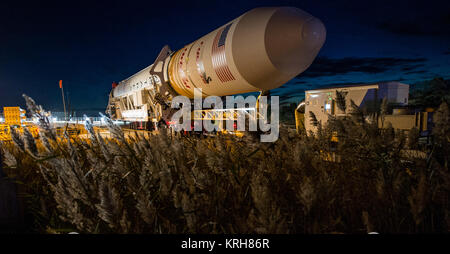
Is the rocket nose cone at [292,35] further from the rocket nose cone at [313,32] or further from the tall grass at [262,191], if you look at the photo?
the tall grass at [262,191]

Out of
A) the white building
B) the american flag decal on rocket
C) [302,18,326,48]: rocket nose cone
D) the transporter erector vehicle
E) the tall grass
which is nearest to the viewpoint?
the tall grass

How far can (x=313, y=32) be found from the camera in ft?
14.4

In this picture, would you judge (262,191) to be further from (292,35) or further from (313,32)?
(313,32)

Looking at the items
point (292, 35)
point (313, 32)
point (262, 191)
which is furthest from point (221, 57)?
point (262, 191)

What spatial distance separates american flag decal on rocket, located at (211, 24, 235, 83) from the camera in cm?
542

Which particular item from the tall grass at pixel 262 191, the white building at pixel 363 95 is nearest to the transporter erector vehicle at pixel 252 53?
the white building at pixel 363 95

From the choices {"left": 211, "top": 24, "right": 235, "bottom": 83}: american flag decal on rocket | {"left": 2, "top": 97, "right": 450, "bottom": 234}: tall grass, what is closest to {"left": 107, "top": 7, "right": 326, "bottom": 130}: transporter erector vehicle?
{"left": 211, "top": 24, "right": 235, "bottom": 83}: american flag decal on rocket

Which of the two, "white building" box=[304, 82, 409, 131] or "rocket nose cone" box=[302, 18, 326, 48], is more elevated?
"rocket nose cone" box=[302, 18, 326, 48]

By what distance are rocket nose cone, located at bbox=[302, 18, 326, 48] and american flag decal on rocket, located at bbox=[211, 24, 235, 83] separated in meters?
2.12

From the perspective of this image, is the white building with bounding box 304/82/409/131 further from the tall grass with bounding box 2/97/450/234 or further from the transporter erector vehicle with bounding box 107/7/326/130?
the tall grass with bounding box 2/97/450/234

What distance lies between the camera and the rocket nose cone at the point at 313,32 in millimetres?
4371

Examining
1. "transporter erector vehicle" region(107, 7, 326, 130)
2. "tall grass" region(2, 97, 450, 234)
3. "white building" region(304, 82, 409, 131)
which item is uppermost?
"transporter erector vehicle" region(107, 7, 326, 130)

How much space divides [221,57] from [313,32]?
2.43 m
